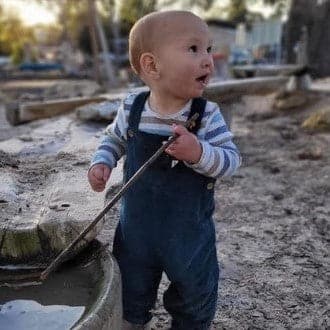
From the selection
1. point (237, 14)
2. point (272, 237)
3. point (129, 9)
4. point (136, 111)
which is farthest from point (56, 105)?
point (237, 14)

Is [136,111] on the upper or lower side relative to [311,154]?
upper

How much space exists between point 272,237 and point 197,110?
162 centimetres

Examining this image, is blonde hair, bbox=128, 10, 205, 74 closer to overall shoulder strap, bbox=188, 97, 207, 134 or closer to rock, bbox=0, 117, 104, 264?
overall shoulder strap, bbox=188, 97, 207, 134

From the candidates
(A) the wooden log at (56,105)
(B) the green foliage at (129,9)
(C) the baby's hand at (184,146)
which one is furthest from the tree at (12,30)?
(C) the baby's hand at (184,146)

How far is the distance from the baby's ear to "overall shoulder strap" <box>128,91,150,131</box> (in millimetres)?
100

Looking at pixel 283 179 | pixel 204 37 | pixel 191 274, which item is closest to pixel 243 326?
pixel 191 274

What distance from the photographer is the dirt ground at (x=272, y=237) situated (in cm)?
229

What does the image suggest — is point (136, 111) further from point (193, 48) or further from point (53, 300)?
point (53, 300)

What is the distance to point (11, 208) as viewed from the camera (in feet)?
6.25

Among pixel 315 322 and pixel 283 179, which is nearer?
pixel 315 322

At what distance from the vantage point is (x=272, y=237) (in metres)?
3.10

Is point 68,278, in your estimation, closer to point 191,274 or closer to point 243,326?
point 191,274

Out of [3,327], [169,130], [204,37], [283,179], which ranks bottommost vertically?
[283,179]

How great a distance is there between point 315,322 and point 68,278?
1056mm
